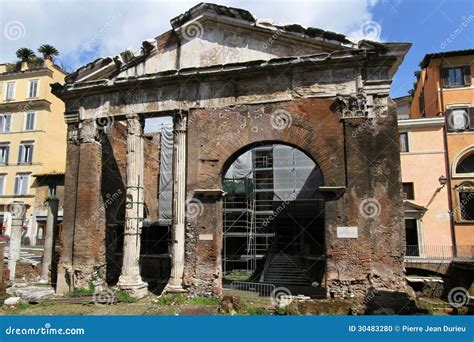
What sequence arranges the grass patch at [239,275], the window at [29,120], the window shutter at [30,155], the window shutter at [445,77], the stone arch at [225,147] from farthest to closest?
the window at [29,120] → the window shutter at [30,155] → the window shutter at [445,77] → the grass patch at [239,275] → the stone arch at [225,147]

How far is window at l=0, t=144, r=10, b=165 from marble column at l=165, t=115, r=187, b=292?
79.4 feet

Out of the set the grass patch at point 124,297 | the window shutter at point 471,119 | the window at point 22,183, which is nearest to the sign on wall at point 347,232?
the grass patch at point 124,297

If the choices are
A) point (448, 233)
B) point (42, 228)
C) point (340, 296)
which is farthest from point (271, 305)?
point (42, 228)

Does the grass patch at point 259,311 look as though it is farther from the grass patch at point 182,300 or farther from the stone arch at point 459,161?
the stone arch at point 459,161

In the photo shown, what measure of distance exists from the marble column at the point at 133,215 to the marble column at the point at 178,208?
49.6 inches

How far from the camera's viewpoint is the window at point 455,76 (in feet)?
71.6

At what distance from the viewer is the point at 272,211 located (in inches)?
775

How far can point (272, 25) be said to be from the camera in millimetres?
11141

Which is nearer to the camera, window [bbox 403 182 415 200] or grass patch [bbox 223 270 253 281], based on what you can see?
grass patch [bbox 223 270 253 281]

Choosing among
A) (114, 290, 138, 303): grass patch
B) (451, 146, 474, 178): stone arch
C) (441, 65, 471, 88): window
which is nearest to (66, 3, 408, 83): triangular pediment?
(114, 290, 138, 303): grass patch

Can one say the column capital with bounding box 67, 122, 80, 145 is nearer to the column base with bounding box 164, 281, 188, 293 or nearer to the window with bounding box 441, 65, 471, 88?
the column base with bounding box 164, 281, 188, 293

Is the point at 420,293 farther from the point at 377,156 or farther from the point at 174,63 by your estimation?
the point at 174,63

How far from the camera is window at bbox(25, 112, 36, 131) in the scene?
29.6 m

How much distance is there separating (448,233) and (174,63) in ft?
55.4
